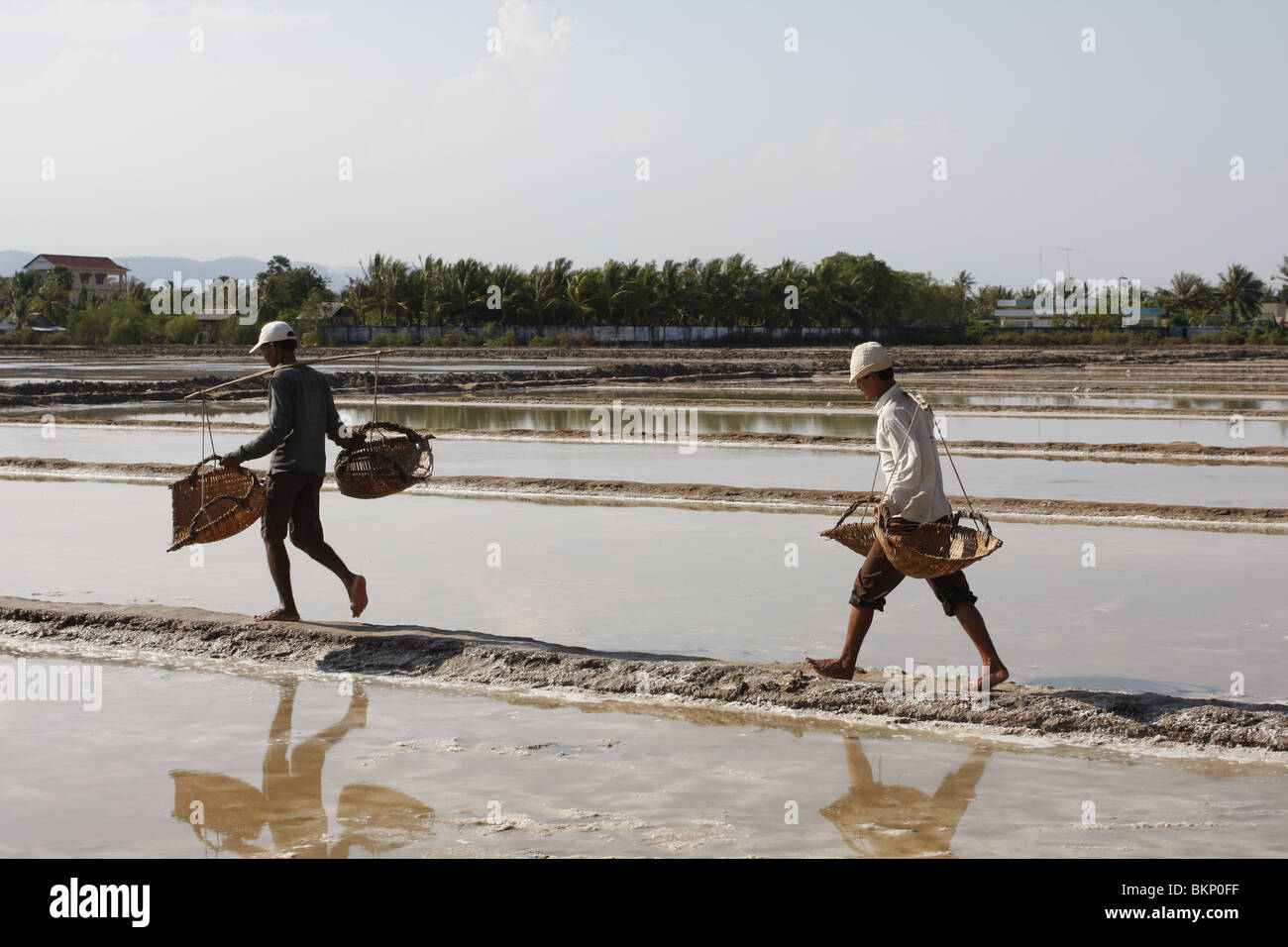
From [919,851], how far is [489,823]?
1.21 metres

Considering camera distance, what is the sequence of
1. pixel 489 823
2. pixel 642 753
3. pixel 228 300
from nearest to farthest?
pixel 489 823
pixel 642 753
pixel 228 300

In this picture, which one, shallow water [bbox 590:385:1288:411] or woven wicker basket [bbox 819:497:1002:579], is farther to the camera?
shallow water [bbox 590:385:1288:411]

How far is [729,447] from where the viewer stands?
16.3m

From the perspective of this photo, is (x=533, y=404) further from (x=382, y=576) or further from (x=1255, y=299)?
(x=1255, y=299)

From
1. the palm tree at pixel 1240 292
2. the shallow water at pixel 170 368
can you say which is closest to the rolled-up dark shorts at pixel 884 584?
the shallow water at pixel 170 368

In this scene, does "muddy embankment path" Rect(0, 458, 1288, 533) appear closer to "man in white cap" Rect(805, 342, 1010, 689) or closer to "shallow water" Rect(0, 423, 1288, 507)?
"shallow water" Rect(0, 423, 1288, 507)

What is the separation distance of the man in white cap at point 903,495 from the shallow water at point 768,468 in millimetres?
6393

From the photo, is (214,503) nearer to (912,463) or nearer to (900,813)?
(912,463)

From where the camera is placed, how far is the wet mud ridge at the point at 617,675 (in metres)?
4.71

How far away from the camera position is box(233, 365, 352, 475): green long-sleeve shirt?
6.01m

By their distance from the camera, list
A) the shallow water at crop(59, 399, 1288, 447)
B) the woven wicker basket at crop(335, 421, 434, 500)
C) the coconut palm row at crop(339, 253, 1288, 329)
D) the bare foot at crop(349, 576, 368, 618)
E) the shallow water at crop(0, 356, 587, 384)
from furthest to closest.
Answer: the coconut palm row at crop(339, 253, 1288, 329), the shallow water at crop(0, 356, 587, 384), the shallow water at crop(59, 399, 1288, 447), the woven wicker basket at crop(335, 421, 434, 500), the bare foot at crop(349, 576, 368, 618)

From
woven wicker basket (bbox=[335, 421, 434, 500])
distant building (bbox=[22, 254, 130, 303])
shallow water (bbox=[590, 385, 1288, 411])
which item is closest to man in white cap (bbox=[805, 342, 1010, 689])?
woven wicker basket (bbox=[335, 421, 434, 500])

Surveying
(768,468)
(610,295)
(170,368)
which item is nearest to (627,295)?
(610,295)
